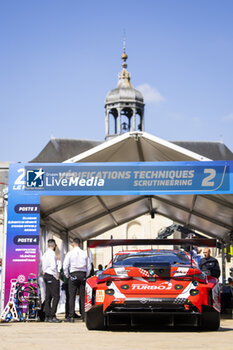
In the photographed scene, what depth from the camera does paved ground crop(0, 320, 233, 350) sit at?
6.87 metres

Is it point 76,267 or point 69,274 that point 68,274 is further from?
point 76,267

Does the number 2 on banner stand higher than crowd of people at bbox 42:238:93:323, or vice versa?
the number 2 on banner

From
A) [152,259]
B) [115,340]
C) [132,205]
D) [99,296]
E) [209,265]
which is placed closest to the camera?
[115,340]

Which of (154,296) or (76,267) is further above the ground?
(76,267)

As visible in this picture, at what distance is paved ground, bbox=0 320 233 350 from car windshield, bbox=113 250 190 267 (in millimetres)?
916

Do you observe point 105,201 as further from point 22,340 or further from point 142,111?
point 142,111

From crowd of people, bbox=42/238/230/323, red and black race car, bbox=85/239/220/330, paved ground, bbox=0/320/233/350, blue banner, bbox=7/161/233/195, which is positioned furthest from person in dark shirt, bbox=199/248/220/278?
paved ground, bbox=0/320/233/350

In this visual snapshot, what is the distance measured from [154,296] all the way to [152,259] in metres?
0.93

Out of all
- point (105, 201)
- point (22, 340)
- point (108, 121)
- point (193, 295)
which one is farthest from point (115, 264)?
point (108, 121)

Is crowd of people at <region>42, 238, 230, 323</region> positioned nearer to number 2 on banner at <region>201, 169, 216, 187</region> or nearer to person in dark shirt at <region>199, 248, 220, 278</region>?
person in dark shirt at <region>199, 248, 220, 278</region>

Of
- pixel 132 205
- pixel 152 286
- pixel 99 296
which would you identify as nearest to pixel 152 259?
pixel 152 286

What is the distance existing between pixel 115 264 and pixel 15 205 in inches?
181

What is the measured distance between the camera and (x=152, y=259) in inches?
366

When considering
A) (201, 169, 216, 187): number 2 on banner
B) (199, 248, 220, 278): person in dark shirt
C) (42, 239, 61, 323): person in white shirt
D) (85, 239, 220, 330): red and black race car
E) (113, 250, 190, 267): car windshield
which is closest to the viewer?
(85, 239, 220, 330): red and black race car
